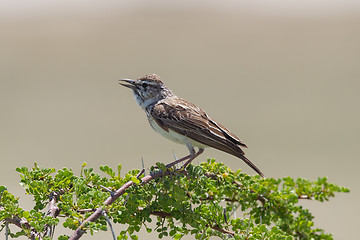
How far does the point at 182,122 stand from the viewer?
587 cm

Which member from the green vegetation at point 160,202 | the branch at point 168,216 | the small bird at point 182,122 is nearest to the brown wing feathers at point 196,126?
the small bird at point 182,122

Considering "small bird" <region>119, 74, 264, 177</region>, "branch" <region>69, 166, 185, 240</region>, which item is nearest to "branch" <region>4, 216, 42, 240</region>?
"branch" <region>69, 166, 185, 240</region>

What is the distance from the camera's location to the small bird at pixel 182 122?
213 inches

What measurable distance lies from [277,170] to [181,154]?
3.79 meters

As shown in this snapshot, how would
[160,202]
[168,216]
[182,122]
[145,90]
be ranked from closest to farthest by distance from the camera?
[160,202] < [168,216] < [182,122] < [145,90]

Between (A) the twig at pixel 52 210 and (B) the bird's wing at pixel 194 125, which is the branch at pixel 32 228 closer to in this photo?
(A) the twig at pixel 52 210

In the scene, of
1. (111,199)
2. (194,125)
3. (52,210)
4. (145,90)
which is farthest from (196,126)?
(52,210)

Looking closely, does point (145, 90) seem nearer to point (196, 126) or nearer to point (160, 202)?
point (196, 126)

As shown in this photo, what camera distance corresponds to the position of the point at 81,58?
4712cm

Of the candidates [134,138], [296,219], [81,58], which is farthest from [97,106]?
[296,219]

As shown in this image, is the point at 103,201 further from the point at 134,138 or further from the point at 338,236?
the point at 134,138

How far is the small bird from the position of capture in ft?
17.7

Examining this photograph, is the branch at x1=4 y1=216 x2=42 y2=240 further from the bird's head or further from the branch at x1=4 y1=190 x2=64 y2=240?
the bird's head

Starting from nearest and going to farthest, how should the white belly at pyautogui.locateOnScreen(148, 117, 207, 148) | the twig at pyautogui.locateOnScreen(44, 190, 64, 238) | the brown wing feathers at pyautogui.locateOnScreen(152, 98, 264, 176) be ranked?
the twig at pyautogui.locateOnScreen(44, 190, 64, 238)
the brown wing feathers at pyautogui.locateOnScreen(152, 98, 264, 176)
the white belly at pyautogui.locateOnScreen(148, 117, 207, 148)
